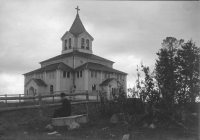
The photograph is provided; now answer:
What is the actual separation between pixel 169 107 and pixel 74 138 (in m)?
3.73

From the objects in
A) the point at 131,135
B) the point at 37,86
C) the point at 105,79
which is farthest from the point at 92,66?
the point at 131,135

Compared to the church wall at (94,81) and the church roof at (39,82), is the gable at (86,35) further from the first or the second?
the church roof at (39,82)

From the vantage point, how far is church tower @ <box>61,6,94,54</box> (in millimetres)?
38744

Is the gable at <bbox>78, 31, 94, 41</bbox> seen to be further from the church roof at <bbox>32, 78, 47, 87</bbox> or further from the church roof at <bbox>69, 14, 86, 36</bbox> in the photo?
the church roof at <bbox>32, 78, 47, 87</bbox>

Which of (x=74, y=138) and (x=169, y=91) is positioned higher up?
(x=169, y=91)

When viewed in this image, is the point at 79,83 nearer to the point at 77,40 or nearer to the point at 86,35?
the point at 77,40

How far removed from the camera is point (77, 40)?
38875 mm

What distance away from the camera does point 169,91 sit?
8.08m

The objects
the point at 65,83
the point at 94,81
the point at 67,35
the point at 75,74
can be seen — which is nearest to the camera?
the point at 65,83

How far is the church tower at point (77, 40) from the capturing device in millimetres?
38744

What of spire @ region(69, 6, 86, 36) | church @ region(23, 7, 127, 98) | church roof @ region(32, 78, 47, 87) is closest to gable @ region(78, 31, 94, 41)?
church @ region(23, 7, 127, 98)

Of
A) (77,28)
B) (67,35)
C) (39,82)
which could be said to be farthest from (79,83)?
(77,28)

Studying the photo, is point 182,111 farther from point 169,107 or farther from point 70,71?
point 70,71

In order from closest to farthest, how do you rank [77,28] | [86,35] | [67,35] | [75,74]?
[75,74] → [67,35] → [86,35] → [77,28]
